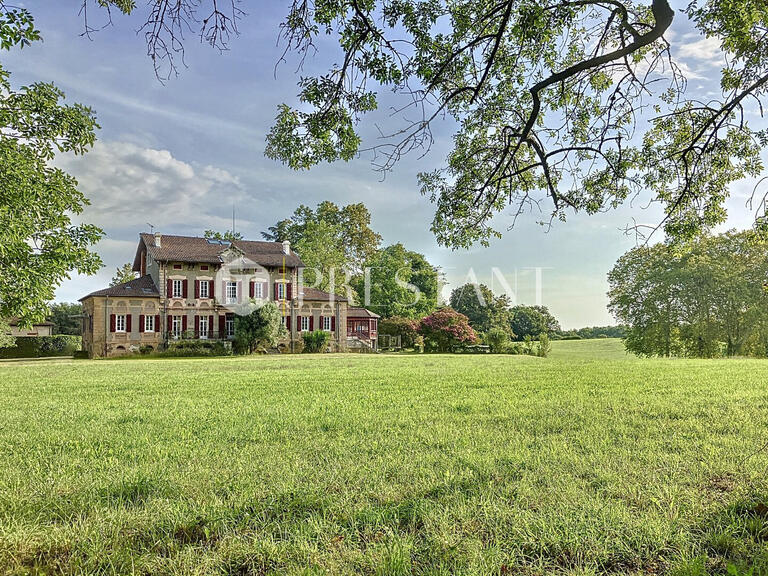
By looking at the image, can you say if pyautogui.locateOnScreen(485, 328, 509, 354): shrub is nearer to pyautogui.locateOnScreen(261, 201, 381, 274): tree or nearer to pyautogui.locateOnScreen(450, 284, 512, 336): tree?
pyautogui.locateOnScreen(261, 201, 381, 274): tree

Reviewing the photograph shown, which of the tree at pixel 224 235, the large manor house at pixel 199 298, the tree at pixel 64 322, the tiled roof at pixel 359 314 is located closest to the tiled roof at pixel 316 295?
the large manor house at pixel 199 298

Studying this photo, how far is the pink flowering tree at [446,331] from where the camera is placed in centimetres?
3272

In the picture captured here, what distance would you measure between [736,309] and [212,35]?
35550 millimetres

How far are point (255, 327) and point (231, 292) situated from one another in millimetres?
3469

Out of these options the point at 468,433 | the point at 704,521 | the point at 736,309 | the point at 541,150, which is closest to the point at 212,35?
the point at 541,150

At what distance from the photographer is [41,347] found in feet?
96.8

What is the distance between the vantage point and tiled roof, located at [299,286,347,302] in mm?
30953

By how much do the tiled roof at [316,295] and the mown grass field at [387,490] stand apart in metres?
24.5

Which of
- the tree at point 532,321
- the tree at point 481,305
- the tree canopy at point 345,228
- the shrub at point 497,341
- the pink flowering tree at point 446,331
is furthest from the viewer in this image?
the tree at point 532,321

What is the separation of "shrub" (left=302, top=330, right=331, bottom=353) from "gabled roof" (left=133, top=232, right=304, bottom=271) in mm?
4701

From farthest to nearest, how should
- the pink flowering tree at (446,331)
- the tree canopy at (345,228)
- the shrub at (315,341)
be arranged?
the tree canopy at (345,228), the pink flowering tree at (446,331), the shrub at (315,341)

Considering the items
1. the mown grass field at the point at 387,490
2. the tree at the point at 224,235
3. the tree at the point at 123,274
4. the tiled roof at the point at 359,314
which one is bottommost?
the mown grass field at the point at 387,490

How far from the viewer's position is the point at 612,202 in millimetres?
7137

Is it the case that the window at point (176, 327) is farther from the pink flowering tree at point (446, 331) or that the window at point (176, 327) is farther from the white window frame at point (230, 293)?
the pink flowering tree at point (446, 331)
